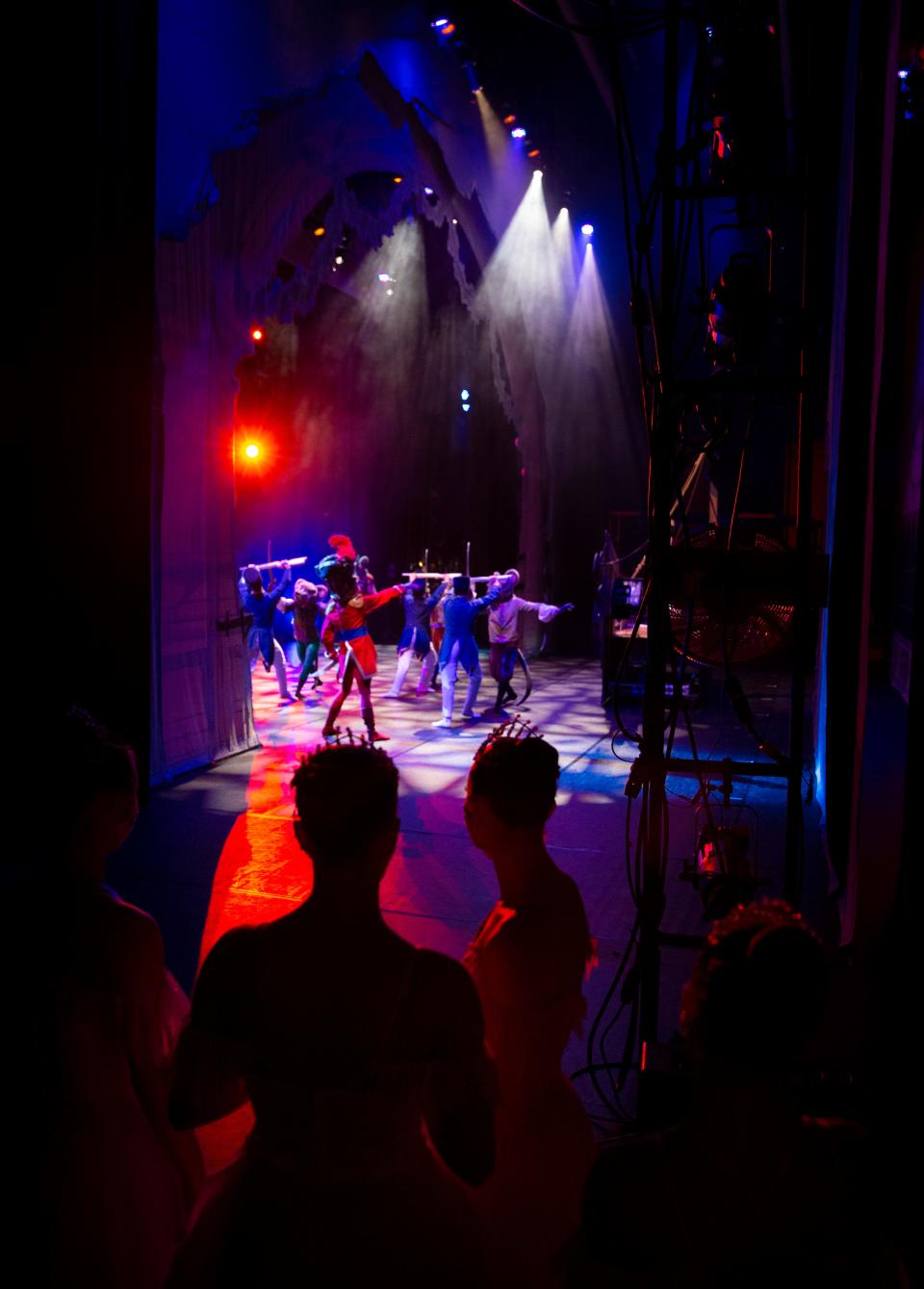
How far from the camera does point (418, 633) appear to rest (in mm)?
13930

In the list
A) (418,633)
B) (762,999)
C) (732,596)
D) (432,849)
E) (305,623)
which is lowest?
(432,849)

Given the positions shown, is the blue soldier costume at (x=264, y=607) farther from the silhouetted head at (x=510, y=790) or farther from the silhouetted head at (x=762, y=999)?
the silhouetted head at (x=762, y=999)

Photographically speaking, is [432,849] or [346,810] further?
[432,849]

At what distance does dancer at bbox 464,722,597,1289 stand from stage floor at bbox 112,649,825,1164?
24.3 inches

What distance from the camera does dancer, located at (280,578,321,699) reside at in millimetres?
12984

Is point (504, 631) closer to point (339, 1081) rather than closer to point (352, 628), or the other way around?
point (352, 628)

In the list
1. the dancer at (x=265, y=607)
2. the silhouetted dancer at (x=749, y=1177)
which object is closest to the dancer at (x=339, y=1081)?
the silhouetted dancer at (x=749, y=1177)

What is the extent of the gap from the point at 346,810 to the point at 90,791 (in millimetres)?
802

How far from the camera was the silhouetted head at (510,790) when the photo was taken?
2184mm

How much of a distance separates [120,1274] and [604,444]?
21.0m

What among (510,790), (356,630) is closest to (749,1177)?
(510,790)

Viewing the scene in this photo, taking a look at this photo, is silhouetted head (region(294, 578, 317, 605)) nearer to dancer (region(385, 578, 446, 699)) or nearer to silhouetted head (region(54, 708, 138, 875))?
dancer (region(385, 578, 446, 699))

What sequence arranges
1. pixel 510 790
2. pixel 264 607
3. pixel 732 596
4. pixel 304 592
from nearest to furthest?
1. pixel 510 790
2. pixel 732 596
3. pixel 264 607
4. pixel 304 592

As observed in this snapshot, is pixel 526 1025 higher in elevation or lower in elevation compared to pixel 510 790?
lower
